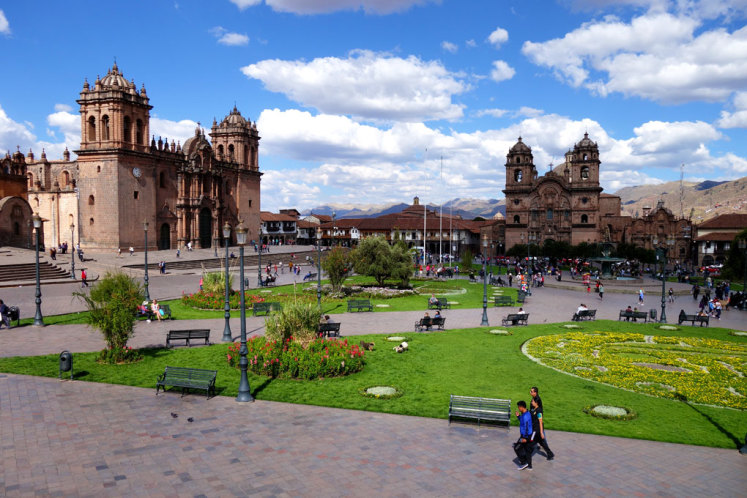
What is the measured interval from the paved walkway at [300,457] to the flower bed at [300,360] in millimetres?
2648

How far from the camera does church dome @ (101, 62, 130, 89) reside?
5600 centimetres

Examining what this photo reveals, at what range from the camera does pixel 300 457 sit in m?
10.0

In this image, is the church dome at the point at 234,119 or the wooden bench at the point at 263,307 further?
the church dome at the point at 234,119

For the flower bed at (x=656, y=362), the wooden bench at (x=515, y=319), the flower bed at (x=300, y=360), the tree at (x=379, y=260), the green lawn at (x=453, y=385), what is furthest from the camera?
the tree at (x=379, y=260)

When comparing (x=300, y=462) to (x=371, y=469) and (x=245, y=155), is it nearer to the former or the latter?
(x=371, y=469)

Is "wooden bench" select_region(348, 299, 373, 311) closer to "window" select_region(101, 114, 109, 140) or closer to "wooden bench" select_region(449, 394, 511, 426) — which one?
"wooden bench" select_region(449, 394, 511, 426)

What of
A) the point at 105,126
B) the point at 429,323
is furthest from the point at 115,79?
the point at 429,323

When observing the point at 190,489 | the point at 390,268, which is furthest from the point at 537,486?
the point at 390,268

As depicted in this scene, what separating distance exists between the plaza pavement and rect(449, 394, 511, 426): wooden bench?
318 mm

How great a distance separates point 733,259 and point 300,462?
57.7m

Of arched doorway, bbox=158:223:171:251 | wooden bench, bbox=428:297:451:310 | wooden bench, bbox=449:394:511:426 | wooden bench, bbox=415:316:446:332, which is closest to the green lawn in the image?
wooden bench, bbox=449:394:511:426

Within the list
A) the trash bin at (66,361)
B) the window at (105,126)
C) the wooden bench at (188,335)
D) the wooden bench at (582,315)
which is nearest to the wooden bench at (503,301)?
the wooden bench at (582,315)

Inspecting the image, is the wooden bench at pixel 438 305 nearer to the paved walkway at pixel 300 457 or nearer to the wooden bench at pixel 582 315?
the wooden bench at pixel 582 315

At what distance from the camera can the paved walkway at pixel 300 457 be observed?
29.1 ft
